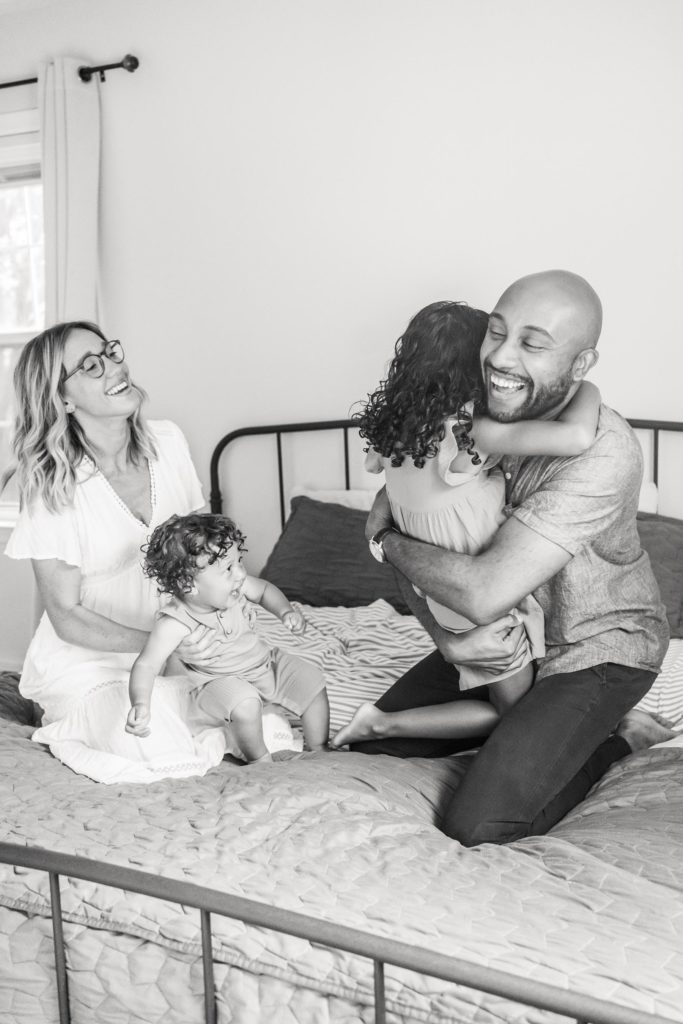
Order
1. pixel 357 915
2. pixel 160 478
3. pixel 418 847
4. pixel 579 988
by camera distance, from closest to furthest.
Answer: pixel 579 988, pixel 357 915, pixel 418 847, pixel 160 478

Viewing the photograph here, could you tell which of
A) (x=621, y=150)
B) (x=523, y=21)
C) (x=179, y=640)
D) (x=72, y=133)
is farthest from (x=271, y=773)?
(x=72, y=133)

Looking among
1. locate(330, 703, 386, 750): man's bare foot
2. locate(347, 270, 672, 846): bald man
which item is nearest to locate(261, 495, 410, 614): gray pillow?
locate(330, 703, 386, 750): man's bare foot

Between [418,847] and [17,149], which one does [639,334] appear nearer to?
[418,847]

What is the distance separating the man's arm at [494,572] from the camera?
159cm

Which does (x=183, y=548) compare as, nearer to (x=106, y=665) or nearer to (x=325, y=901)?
(x=106, y=665)

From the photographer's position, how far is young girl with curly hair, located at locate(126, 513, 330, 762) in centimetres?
176

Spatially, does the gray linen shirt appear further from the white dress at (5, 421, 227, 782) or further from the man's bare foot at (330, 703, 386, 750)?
the white dress at (5, 421, 227, 782)

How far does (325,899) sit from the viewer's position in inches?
47.7

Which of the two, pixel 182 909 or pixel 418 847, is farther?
pixel 418 847

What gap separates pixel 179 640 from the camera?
1.79m

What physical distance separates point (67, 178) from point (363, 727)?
99.4 inches

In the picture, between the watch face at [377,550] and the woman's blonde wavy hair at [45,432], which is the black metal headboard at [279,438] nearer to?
the woman's blonde wavy hair at [45,432]

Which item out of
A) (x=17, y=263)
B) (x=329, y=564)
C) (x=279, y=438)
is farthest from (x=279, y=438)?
(x=17, y=263)

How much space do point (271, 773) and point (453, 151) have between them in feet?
7.28
